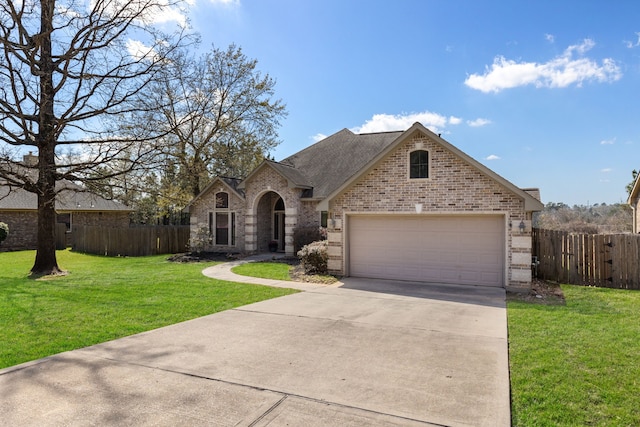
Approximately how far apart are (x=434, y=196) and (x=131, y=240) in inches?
715

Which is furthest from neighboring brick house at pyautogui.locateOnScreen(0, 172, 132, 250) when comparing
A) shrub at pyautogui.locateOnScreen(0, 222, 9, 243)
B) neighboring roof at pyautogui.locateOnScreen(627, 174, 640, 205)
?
neighboring roof at pyautogui.locateOnScreen(627, 174, 640, 205)

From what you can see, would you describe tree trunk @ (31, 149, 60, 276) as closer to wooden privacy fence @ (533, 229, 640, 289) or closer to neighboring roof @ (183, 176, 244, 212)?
neighboring roof @ (183, 176, 244, 212)

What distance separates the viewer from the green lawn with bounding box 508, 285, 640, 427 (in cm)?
423

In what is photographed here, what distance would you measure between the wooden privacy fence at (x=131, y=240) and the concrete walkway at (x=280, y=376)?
58.1ft

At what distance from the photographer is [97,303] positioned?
976 centimetres

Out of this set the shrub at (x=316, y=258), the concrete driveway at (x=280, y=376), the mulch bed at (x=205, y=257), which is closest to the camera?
the concrete driveway at (x=280, y=376)

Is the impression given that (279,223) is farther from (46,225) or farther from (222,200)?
(46,225)

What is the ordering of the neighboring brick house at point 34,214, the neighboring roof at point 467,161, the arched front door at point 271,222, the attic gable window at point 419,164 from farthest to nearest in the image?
1. the neighboring brick house at point 34,214
2. the arched front door at point 271,222
3. the attic gable window at point 419,164
4. the neighboring roof at point 467,161

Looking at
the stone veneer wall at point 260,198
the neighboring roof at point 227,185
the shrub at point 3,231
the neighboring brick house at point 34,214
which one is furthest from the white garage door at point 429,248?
the shrub at point 3,231

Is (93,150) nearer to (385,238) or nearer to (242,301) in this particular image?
(242,301)

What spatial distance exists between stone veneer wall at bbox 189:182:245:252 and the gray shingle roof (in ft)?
11.2

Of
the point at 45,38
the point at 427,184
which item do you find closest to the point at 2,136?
the point at 45,38

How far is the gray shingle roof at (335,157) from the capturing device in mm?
22219

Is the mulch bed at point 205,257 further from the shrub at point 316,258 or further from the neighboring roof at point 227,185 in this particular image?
the shrub at point 316,258
